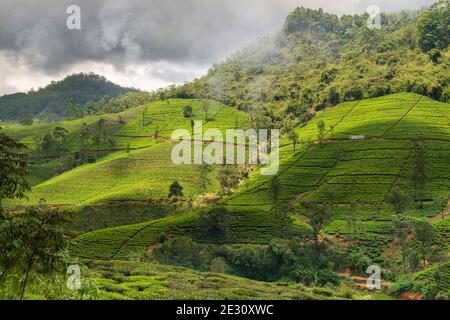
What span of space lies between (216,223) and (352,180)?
2543 centimetres

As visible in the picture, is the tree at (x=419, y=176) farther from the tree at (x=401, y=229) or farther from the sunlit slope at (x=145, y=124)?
the sunlit slope at (x=145, y=124)

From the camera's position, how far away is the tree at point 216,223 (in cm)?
6397

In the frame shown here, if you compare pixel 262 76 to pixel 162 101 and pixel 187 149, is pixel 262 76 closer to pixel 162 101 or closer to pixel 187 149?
pixel 162 101

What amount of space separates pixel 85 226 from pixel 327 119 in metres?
62.0

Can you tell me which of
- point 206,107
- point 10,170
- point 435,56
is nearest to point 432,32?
point 435,56

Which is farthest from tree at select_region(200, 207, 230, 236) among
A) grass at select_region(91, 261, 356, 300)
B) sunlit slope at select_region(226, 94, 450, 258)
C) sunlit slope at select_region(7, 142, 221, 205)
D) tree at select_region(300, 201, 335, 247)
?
sunlit slope at select_region(7, 142, 221, 205)

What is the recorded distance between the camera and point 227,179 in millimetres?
89062

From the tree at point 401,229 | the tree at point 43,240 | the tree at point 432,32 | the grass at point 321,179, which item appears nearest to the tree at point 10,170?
the tree at point 43,240

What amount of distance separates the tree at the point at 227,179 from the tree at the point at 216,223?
22.6 meters

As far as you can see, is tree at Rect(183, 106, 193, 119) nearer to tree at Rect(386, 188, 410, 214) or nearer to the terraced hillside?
the terraced hillside

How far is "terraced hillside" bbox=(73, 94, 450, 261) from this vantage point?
62844 mm

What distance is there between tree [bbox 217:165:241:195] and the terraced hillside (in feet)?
11.0
